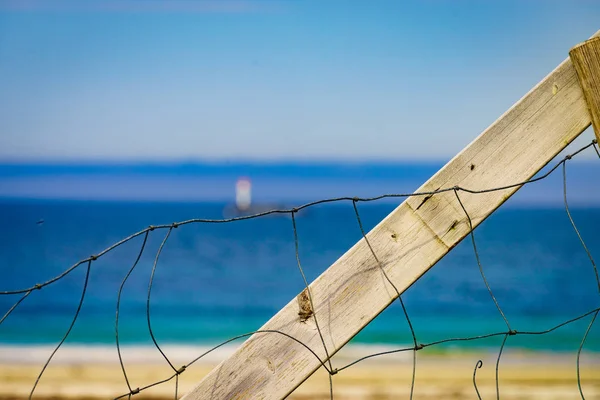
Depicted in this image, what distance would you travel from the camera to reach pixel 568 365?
1293 cm

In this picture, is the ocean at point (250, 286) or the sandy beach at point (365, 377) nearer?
the sandy beach at point (365, 377)

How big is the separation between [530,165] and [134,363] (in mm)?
13151

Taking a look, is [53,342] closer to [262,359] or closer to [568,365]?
[568,365]

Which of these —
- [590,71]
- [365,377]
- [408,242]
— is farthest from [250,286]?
[590,71]

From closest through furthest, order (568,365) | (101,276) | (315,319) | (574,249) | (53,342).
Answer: (315,319), (568,365), (53,342), (101,276), (574,249)

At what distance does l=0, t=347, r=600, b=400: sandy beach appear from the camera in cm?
747

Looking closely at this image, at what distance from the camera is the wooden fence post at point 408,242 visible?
1.43 m

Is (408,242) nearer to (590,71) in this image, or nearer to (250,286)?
(590,71)

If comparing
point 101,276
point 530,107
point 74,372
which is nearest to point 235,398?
point 530,107

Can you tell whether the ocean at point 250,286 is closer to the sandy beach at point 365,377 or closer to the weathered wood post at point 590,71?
the sandy beach at point 365,377

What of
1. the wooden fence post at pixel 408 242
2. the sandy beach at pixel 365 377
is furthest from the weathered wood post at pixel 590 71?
the sandy beach at pixel 365 377

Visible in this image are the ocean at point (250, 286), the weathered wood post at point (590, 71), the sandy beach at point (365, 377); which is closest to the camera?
the weathered wood post at point (590, 71)

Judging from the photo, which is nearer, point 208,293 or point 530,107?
point 530,107

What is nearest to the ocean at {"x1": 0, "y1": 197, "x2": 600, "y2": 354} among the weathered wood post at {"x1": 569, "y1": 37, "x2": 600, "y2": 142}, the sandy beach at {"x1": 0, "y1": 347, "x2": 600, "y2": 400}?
the sandy beach at {"x1": 0, "y1": 347, "x2": 600, "y2": 400}
